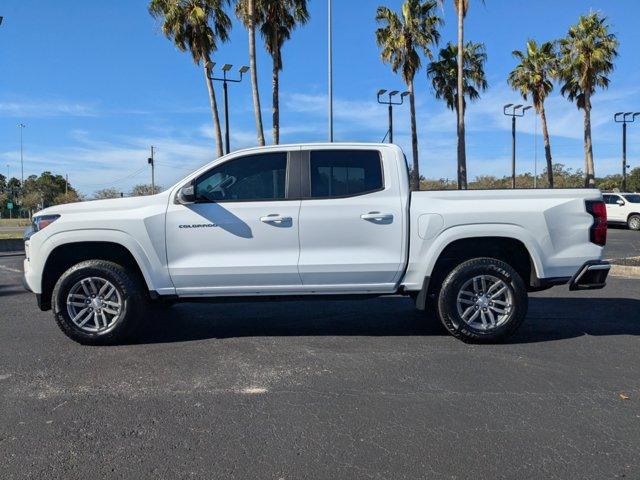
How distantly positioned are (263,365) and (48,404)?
171 cm

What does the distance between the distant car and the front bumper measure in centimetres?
2131

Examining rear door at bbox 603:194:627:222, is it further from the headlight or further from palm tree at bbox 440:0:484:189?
the headlight

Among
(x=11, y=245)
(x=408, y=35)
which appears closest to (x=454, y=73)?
(x=408, y=35)

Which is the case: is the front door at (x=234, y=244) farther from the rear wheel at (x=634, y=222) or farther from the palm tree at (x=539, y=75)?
the palm tree at (x=539, y=75)

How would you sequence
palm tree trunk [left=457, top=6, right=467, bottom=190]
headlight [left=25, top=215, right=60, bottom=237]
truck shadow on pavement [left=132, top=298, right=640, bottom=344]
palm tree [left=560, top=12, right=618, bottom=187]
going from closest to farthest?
headlight [left=25, top=215, right=60, bottom=237], truck shadow on pavement [left=132, top=298, right=640, bottom=344], palm tree trunk [left=457, top=6, right=467, bottom=190], palm tree [left=560, top=12, right=618, bottom=187]

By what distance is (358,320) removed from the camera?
6637 mm

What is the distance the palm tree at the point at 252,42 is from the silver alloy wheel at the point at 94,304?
16512mm

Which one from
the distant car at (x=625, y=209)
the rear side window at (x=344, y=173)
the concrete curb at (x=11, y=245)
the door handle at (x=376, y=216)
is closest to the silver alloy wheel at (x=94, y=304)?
the rear side window at (x=344, y=173)

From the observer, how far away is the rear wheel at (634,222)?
23812mm

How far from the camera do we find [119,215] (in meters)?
5.42

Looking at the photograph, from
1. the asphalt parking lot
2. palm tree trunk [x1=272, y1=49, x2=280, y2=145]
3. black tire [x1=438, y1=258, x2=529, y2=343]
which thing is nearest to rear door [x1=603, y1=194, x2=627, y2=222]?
palm tree trunk [x1=272, y1=49, x2=280, y2=145]

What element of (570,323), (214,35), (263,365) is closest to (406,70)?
(214,35)

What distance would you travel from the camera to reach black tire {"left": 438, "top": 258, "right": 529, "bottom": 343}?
541 cm

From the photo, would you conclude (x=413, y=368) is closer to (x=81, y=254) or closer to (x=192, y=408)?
(x=192, y=408)
